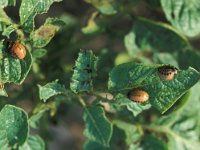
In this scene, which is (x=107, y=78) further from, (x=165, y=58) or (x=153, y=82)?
(x=153, y=82)

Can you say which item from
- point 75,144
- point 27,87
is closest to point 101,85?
point 27,87

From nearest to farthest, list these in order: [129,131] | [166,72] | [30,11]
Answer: [166,72]
[30,11]
[129,131]

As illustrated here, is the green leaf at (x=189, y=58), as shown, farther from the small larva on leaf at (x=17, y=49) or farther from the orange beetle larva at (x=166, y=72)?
the small larva on leaf at (x=17, y=49)

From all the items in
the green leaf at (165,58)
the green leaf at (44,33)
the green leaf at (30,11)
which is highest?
the green leaf at (30,11)

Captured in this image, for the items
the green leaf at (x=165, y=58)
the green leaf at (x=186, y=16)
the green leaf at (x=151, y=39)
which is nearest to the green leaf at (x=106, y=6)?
the green leaf at (x=151, y=39)

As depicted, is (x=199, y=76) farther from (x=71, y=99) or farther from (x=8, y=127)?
(x=8, y=127)

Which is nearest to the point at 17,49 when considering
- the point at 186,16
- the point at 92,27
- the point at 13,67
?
the point at 13,67
